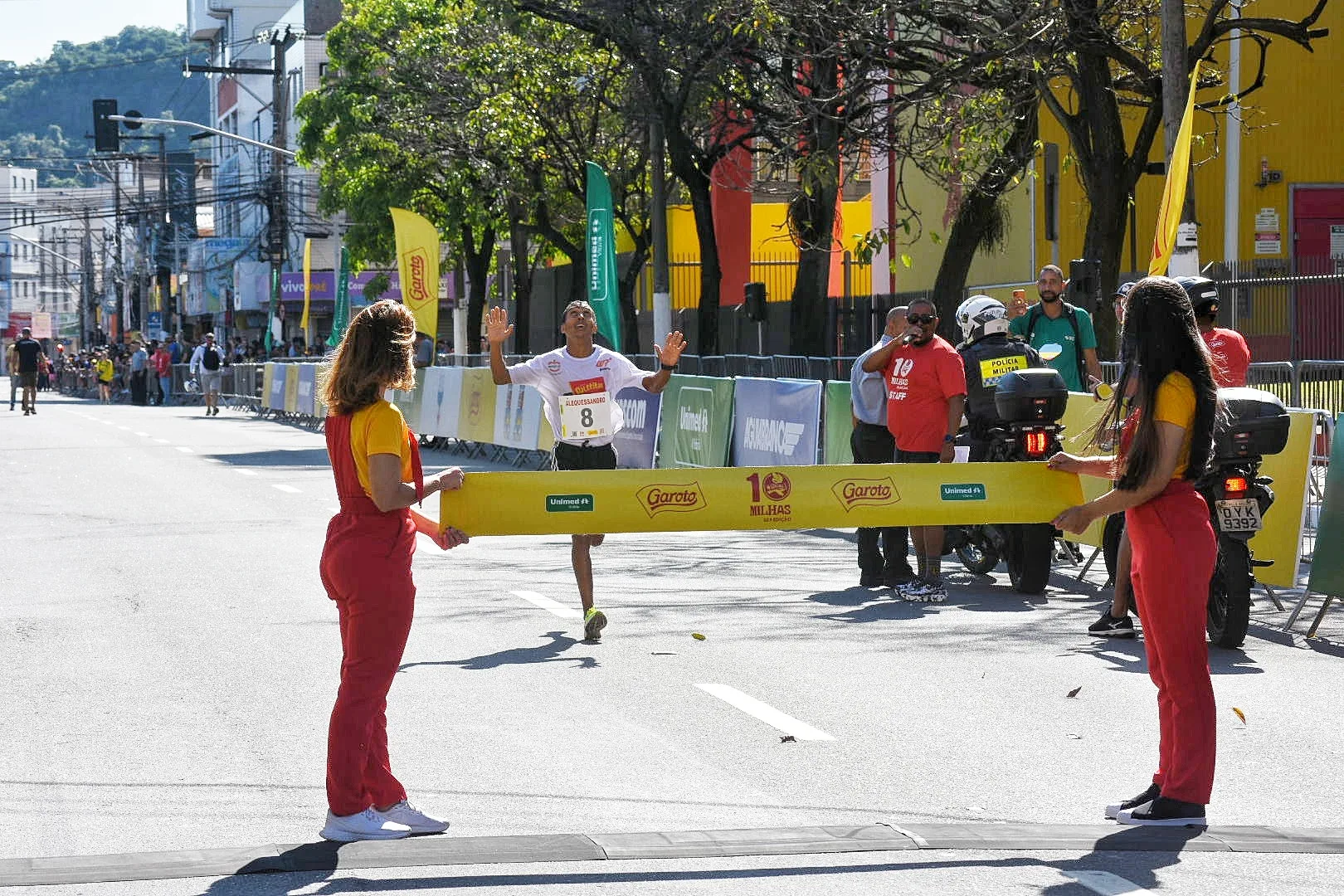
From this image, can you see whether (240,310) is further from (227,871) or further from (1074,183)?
(227,871)

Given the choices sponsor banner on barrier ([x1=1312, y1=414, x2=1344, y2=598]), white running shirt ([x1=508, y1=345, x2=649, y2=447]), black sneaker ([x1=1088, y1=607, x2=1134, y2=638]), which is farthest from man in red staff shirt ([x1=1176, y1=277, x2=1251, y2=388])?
white running shirt ([x1=508, y1=345, x2=649, y2=447])

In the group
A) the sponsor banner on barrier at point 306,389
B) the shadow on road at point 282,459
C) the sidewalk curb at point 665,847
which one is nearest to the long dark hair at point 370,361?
the sidewalk curb at point 665,847

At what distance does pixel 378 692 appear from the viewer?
6227 mm

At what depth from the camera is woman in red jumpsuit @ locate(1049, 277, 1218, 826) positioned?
633 centimetres

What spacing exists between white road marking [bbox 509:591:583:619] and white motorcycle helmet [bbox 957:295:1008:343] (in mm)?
3230

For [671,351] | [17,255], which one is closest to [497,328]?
[671,351]

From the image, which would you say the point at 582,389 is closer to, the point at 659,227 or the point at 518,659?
the point at 518,659

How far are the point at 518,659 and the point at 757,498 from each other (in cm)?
242

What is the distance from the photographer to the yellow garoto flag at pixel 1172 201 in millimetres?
14844

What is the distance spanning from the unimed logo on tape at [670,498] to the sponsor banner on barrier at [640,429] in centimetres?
1398

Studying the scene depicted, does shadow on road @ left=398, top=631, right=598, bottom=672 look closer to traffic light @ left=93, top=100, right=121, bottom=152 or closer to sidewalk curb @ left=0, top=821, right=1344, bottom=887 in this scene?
sidewalk curb @ left=0, top=821, right=1344, bottom=887

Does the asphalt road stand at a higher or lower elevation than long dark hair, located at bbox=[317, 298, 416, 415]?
lower

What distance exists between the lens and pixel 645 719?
27.3 ft

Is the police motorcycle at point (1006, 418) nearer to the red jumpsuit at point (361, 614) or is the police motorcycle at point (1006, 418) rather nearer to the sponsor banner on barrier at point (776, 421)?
the sponsor banner on barrier at point (776, 421)
